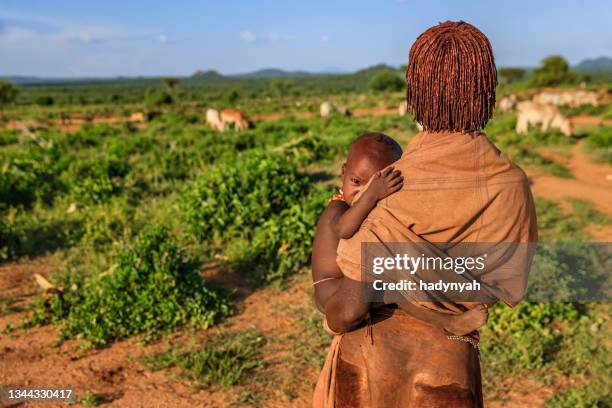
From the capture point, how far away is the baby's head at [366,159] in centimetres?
160

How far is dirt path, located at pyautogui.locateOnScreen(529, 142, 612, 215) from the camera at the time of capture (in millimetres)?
7945

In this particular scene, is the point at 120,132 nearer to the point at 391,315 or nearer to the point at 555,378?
the point at 555,378

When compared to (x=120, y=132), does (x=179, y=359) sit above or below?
below

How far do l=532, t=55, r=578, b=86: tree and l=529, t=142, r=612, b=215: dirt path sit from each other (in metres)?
32.7

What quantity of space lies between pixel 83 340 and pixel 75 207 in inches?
139

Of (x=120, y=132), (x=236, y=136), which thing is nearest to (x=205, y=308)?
(x=236, y=136)

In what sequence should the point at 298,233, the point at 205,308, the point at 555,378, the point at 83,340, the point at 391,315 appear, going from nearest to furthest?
1. the point at 391,315
2. the point at 555,378
3. the point at 83,340
4. the point at 205,308
5. the point at 298,233

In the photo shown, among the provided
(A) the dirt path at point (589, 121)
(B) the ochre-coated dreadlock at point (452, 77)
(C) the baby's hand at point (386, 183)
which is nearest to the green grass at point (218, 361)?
(C) the baby's hand at point (386, 183)

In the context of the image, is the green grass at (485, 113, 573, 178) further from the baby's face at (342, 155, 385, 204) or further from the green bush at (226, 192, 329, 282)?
the baby's face at (342, 155, 385, 204)

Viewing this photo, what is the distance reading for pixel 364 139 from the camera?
1.63 meters

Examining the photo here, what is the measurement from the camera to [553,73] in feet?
135

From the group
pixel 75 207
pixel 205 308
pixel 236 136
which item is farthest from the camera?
pixel 236 136

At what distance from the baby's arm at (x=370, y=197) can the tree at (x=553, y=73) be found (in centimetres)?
4340

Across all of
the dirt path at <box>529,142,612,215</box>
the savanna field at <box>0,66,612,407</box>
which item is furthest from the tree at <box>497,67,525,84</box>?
the savanna field at <box>0,66,612,407</box>
